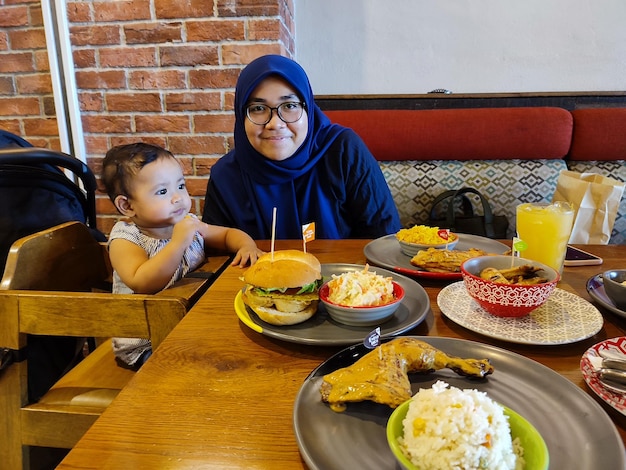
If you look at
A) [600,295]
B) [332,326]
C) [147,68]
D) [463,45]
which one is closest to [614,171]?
[463,45]

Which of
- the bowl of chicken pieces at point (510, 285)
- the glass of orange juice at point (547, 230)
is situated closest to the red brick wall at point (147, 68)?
the glass of orange juice at point (547, 230)

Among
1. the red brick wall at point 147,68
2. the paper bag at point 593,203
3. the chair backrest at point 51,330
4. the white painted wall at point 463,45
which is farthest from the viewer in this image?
the white painted wall at point 463,45

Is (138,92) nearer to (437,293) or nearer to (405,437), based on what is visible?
(437,293)

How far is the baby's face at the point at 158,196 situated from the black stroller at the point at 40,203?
32 cm

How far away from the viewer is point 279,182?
1.89 m

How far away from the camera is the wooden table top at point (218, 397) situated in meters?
0.54

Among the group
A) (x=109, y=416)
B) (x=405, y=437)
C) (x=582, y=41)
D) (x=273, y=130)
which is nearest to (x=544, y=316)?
(x=405, y=437)

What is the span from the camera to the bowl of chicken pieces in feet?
2.79

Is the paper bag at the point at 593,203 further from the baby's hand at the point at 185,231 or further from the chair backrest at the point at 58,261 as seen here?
the chair backrest at the point at 58,261

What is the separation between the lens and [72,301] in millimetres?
1041

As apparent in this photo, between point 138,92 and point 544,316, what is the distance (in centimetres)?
233

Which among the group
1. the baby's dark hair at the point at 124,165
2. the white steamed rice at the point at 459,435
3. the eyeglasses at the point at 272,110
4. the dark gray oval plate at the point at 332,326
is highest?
the eyeglasses at the point at 272,110

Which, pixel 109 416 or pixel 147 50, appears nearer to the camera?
pixel 109 416

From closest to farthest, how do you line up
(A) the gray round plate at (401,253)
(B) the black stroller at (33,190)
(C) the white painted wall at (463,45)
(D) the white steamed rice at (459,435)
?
(D) the white steamed rice at (459,435) → (A) the gray round plate at (401,253) → (B) the black stroller at (33,190) → (C) the white painted wall at (463,45)
